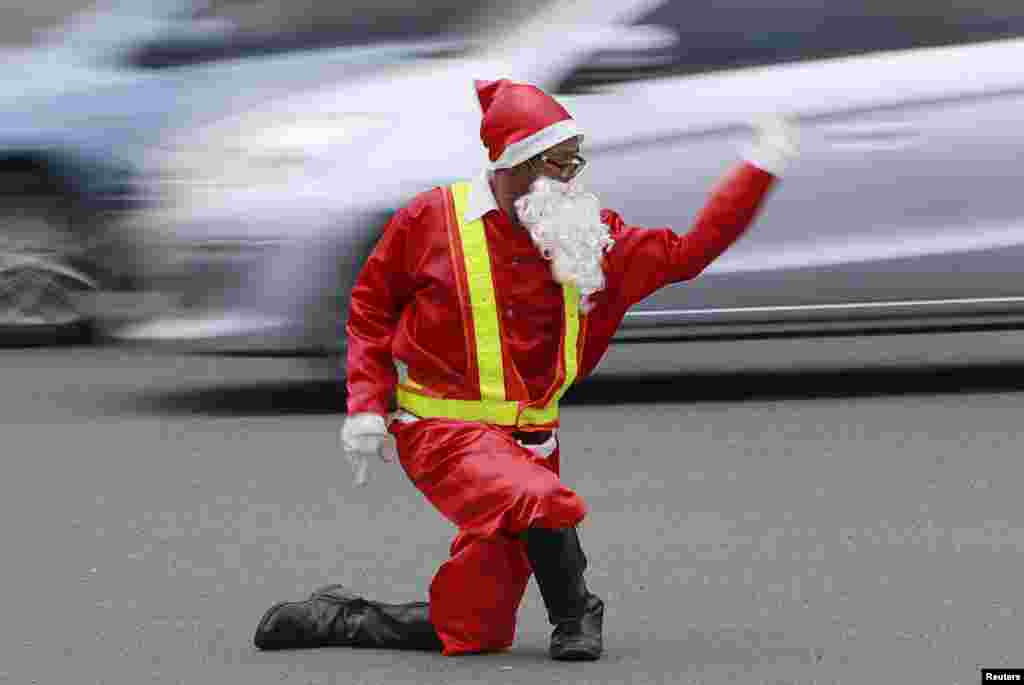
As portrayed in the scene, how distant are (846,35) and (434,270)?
14.5 feet

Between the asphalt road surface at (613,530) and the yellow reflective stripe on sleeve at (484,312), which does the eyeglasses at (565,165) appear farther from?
the asphalt road surface at (613,530)

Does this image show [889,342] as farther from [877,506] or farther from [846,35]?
[877,506]

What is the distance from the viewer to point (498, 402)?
603 cm

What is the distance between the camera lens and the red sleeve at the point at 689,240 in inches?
230

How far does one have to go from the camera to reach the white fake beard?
590 cm

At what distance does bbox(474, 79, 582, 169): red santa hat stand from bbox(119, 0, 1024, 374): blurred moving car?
3.70 meters

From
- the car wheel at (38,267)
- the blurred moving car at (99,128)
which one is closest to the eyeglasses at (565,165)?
the blurred moving car at (99,128)

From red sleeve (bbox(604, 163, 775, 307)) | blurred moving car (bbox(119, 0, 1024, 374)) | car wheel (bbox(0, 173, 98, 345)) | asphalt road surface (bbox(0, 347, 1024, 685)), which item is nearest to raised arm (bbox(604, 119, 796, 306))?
red sleeve (bbox(604, 163, 775, 307))

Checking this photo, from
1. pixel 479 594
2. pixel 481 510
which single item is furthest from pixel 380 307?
pixel 479 594

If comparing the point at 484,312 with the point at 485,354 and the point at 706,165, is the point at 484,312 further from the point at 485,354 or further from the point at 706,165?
the point at 706,165

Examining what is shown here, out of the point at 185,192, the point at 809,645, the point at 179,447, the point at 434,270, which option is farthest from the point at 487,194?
the point at 185,192

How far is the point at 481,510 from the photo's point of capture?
5.88 meters

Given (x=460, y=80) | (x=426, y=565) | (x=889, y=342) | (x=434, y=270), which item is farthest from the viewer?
(x=889, y=342)

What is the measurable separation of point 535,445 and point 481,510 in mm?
278
